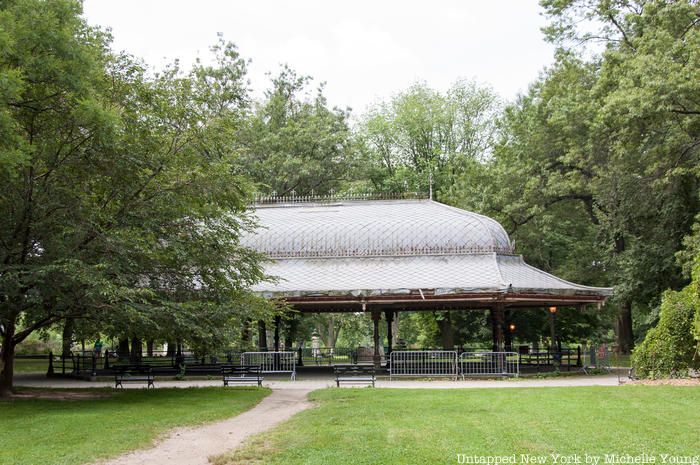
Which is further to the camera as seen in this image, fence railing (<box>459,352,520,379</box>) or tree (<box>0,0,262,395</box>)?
fence railing (<box>459,352,520,379</box>)

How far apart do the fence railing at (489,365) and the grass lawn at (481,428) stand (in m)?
6.53

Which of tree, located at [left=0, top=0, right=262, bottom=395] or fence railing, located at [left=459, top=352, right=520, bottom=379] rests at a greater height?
tree, located at [left=0, top=0, right=262, bottom=395]

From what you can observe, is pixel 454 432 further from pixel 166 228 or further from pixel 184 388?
pixel 184 388

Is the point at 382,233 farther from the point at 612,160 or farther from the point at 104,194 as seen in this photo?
the point at 104,194

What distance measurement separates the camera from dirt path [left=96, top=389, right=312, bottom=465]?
10453 mm

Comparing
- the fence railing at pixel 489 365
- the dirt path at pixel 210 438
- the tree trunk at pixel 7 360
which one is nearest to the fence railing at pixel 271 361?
the fence railing at pixel 489 365

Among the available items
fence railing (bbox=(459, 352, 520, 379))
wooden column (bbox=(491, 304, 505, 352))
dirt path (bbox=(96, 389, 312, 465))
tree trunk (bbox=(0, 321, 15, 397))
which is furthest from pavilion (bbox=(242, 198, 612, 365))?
tree trunk (bbox=(0, 321, 15, 397))

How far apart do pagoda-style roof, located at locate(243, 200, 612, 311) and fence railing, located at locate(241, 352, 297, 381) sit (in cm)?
204

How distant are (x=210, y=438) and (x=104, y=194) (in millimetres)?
7674

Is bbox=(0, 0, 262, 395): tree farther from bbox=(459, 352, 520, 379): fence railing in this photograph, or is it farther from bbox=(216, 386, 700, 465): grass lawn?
bbox=(459, 352, 520, 379): fence railing

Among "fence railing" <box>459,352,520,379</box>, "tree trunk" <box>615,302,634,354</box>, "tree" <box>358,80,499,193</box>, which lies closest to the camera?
"fence railing" <box>459,352,520,379</box>

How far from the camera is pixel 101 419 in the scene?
13.6 m

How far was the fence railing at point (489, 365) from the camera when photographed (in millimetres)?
23797

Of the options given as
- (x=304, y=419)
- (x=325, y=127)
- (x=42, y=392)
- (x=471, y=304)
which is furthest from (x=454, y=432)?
(x=325, y=127)
